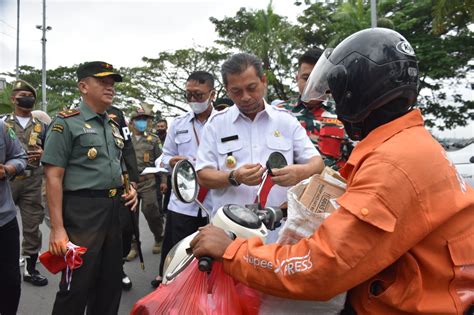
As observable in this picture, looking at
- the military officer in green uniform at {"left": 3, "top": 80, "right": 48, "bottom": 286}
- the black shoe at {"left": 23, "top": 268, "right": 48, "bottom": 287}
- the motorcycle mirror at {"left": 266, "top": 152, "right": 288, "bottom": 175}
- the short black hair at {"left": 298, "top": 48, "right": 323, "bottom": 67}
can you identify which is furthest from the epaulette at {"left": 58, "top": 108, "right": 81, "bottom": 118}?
the black shoe at {"left": 23, "top": 268, "right": 48, "bottom": 287}

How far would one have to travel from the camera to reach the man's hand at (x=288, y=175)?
196 cm

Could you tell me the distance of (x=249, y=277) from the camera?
1.20 metres

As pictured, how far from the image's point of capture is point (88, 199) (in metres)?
2.80

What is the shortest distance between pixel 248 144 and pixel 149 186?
3.78 meters

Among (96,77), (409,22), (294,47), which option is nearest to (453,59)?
(409,22)

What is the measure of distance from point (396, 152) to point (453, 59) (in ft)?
62.1

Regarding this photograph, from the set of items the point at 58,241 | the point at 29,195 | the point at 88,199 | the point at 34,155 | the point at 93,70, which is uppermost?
the point at 93,70

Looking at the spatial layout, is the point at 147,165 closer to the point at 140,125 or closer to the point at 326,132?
the point at 140,125

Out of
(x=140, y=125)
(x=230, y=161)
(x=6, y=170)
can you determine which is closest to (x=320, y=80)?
(x=230, y=161)

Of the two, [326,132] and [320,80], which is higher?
[320,80]

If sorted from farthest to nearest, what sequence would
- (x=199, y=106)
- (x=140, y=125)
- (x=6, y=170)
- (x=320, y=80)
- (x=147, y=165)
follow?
(x=140, y=125) → (x=147, y=165) → (x=199, y=106) → (x=6, y=170) → (x=320, y=80)

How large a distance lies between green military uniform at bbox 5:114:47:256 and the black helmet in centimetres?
421

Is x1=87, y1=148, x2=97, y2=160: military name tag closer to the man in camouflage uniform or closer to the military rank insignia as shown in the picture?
the military rank insignia

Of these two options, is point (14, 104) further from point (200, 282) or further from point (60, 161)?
point (200, 282)
